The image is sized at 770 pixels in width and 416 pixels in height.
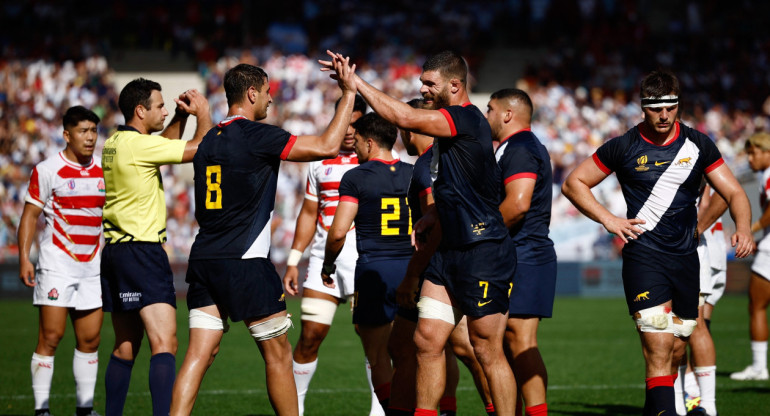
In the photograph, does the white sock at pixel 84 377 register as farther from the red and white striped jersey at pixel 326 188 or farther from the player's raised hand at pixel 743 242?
the player's raised hand at pixel 743 242

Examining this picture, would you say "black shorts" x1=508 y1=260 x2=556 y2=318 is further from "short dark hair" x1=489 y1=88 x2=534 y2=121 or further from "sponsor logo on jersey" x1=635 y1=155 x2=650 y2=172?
"short dark hair" x1=489 y1=88 x2=534 y2=121

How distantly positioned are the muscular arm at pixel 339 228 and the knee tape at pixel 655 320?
7.98ft

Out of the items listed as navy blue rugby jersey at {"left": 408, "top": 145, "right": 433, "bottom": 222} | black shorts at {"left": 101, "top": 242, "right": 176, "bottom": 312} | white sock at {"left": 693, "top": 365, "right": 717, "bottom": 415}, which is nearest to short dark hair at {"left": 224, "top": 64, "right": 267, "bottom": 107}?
navy blue rugby jersey at {"left": 408, "top": 145, "right": 433, "bottom": 222}

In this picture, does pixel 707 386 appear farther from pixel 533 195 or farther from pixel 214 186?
pixel 214 186

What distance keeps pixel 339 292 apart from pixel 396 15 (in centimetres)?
2588

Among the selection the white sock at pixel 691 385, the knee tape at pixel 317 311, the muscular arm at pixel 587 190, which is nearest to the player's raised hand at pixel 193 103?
the knee tape at pixel 317 311

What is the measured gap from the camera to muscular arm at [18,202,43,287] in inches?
318

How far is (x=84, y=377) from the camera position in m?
7.72

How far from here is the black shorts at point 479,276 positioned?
5938mm

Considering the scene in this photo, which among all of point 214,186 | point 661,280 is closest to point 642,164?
point 661,280

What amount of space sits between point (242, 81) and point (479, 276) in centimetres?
210

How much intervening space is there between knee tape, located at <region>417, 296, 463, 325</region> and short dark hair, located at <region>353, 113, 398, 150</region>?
2.04 metres

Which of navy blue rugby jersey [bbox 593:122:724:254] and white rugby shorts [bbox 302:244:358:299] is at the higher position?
navy blue rugby jersey [bbox 593:122:724:254]

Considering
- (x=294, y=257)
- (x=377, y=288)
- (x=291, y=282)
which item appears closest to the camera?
(x=377, y=288)
